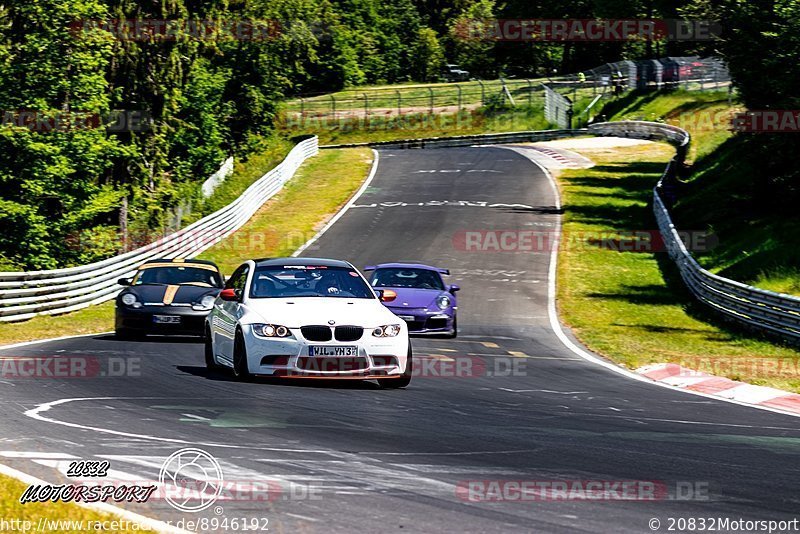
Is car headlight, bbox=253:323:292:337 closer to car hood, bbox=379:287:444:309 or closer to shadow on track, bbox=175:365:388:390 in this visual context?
shadow on track, bbox=175:365:388:390

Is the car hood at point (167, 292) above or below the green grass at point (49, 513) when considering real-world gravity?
below

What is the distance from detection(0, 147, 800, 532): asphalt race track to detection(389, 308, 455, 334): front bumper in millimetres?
2298

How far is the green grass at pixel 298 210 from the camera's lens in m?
37.4

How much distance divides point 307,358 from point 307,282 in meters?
1.51

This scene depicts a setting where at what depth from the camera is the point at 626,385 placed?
14789mm

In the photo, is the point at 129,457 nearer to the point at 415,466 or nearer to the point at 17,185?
the point at 415,466

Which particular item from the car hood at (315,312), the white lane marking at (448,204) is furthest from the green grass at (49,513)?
the white lane marking at (448,204)

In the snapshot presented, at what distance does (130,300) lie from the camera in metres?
18.7

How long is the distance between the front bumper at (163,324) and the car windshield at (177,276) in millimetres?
1392

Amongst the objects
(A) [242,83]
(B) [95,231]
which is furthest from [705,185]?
(A) [242,83]

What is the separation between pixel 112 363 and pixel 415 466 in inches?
312

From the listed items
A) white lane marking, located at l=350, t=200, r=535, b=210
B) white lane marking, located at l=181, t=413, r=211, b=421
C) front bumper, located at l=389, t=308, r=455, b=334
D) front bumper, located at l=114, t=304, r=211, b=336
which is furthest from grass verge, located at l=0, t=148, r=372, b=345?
white lane marking, located at l=181, t=413, r=211, b=421

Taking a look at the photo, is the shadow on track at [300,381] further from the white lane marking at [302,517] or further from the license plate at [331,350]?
the white lane marking at [302,517]

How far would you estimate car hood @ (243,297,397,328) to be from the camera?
12188 mm
